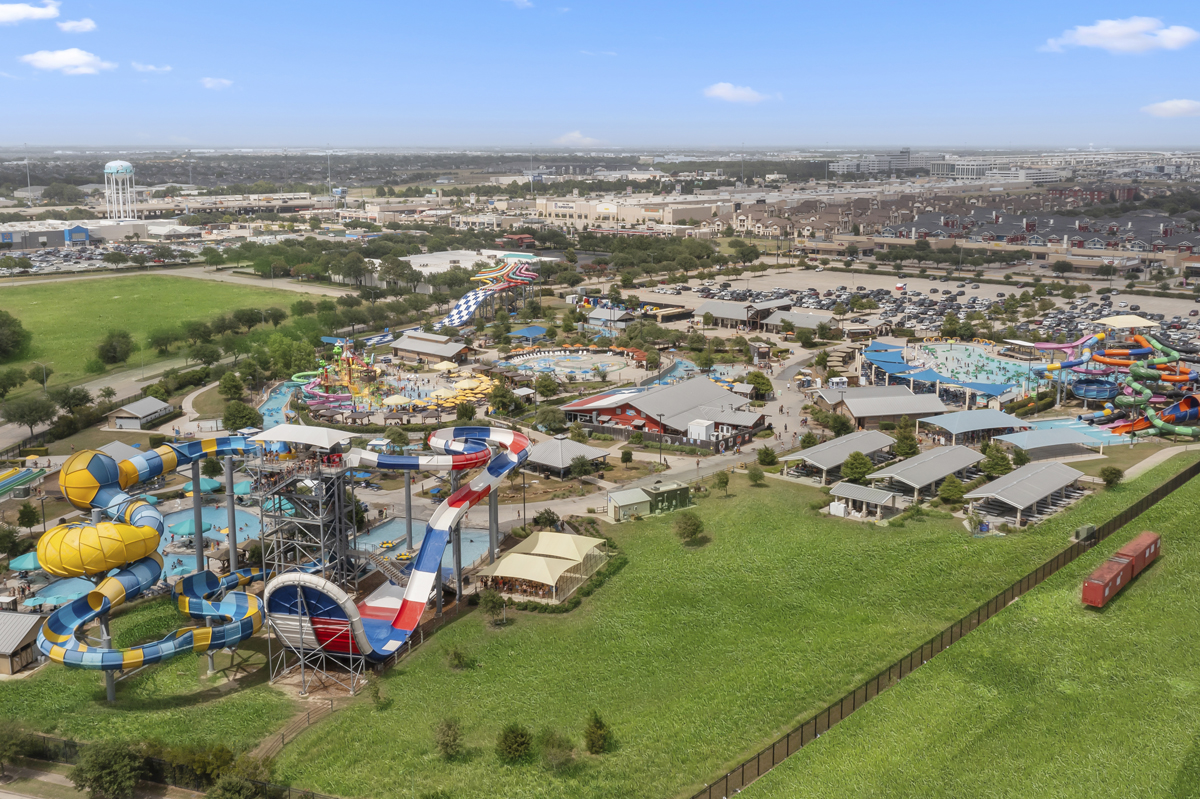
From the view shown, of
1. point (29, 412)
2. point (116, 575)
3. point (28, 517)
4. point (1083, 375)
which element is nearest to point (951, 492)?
point (1083, 375)

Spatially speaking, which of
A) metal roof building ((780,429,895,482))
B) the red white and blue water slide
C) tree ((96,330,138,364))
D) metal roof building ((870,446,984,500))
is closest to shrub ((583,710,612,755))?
the red white and blue water slide

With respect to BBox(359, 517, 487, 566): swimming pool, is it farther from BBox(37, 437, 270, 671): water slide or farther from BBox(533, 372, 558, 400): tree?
BBox(533, 372, 558, 400): tree

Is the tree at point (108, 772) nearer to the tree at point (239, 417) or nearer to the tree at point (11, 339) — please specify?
the tree at point (239, 417)

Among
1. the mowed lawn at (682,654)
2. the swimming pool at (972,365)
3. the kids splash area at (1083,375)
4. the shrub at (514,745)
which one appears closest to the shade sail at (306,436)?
the mowed lawn at (682,654)

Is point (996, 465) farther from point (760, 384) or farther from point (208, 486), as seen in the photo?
point (208, 486)

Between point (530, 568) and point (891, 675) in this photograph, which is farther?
point (530, 568)
